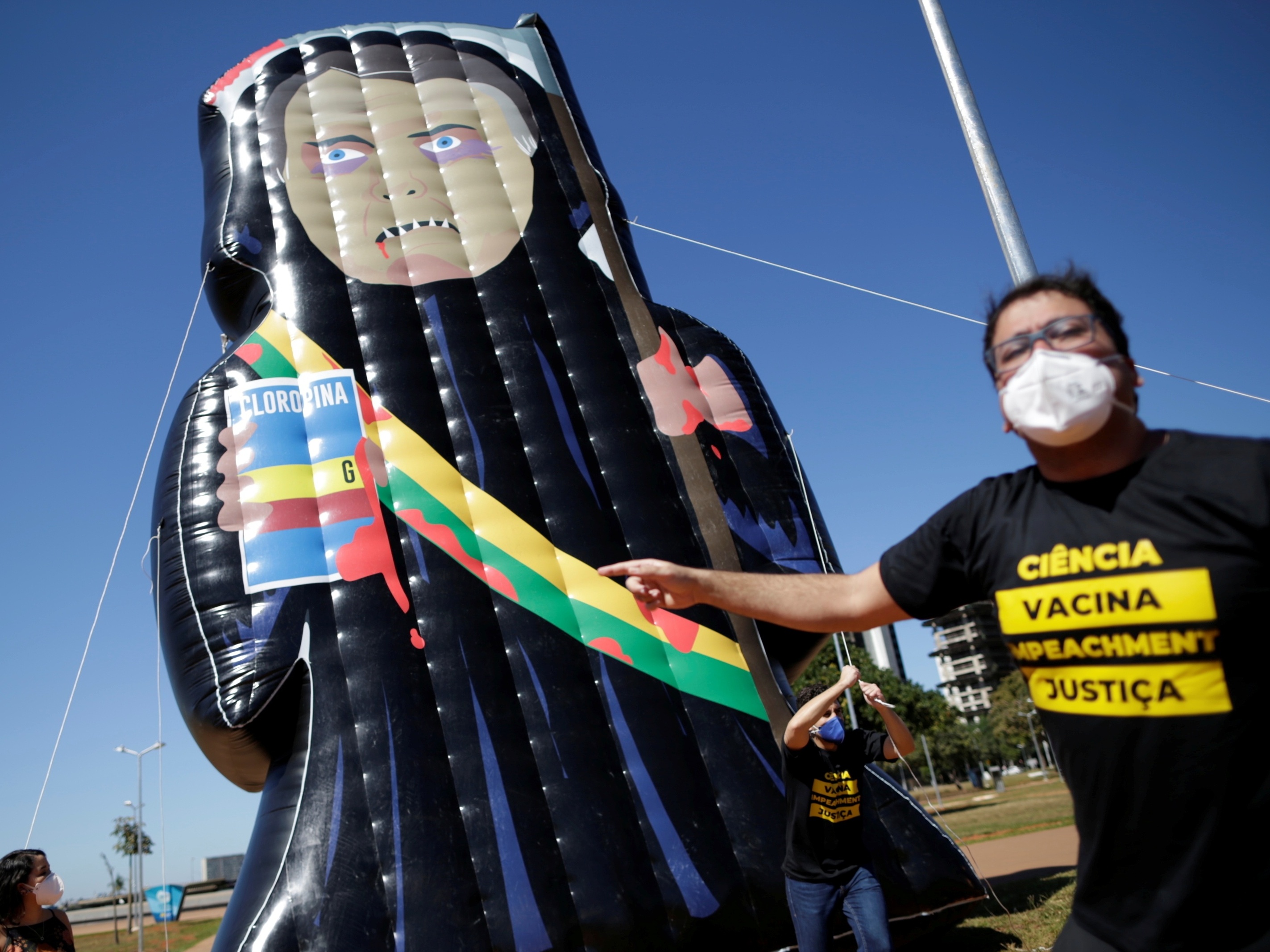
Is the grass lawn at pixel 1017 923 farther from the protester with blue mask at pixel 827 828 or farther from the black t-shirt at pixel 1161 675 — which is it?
the black t-shirt at pixel 1161 675

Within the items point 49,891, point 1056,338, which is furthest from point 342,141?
point 1056,338

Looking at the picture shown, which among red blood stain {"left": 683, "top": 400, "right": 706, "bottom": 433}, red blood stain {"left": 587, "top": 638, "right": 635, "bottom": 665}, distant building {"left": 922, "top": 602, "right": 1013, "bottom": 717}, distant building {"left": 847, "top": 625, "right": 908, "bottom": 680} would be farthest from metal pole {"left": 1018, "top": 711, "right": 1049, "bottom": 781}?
red blood stain {"left": 587, "top": 638, "right": 635, "bottom": 665}

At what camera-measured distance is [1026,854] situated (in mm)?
8547

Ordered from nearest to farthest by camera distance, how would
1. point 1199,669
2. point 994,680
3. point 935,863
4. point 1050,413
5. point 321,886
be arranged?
point 1199,669 → point 1050,413 → point 321,886 → point 935,863 → point 994,680

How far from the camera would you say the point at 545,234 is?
5.92 metres

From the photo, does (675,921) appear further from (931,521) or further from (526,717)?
(931,521)

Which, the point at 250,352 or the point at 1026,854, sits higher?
the point at 250,352

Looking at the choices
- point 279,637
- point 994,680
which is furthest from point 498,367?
point 994,680

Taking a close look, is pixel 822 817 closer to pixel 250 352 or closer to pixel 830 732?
pixel 830 732

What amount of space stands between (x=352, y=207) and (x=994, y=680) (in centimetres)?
8051

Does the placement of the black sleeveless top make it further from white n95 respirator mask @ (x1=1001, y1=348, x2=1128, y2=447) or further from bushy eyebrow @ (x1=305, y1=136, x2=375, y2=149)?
bushy eyebrow @ (x1=305, y1=136, x2=375, y2=149)

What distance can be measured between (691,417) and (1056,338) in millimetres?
4069

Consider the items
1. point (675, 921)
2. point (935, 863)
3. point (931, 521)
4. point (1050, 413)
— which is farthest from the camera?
point (935, 863)

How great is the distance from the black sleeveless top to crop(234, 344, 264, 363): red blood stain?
2812 millimetres
